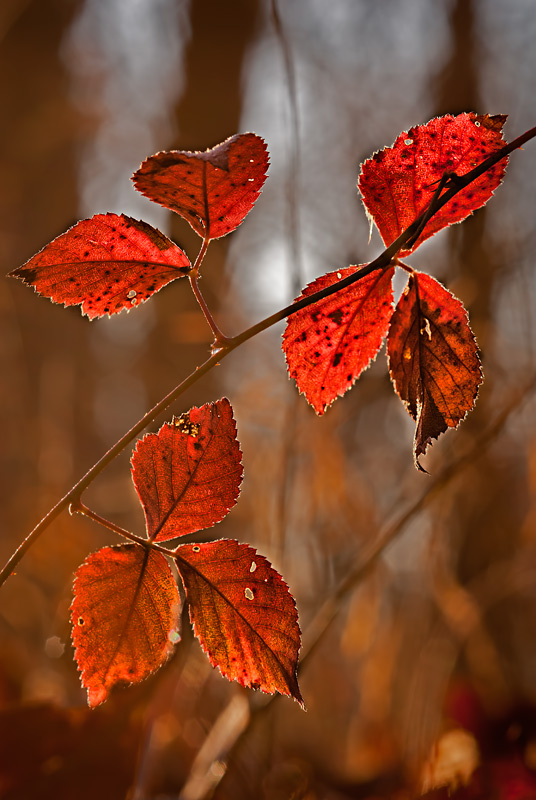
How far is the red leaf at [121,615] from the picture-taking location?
245 millimetres

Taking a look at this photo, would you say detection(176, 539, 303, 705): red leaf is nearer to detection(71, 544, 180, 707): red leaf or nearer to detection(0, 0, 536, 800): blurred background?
detection(71, 544, 180, 707): red leaf

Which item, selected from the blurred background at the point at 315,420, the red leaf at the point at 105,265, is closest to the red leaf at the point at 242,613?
the red leaf at the point at 105,265

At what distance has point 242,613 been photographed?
24 cm

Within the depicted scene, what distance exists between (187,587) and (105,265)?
15cm

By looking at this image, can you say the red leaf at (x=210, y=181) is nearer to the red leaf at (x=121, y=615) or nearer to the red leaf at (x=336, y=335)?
the red leaf at (x=336, y=335)

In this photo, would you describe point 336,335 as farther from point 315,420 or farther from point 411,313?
point 315,420

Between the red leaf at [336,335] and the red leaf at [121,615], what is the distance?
107 mm

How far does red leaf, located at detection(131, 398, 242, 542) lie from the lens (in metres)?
0.24

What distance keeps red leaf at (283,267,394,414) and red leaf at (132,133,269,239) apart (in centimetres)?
5

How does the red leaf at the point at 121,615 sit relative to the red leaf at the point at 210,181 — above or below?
below

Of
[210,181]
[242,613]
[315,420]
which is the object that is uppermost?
[210,181]

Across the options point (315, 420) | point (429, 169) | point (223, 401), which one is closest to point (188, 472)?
point (223, 401)

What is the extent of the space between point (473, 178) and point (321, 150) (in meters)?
1.34

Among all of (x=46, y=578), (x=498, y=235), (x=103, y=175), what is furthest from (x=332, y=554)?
(x=103, y=175)
